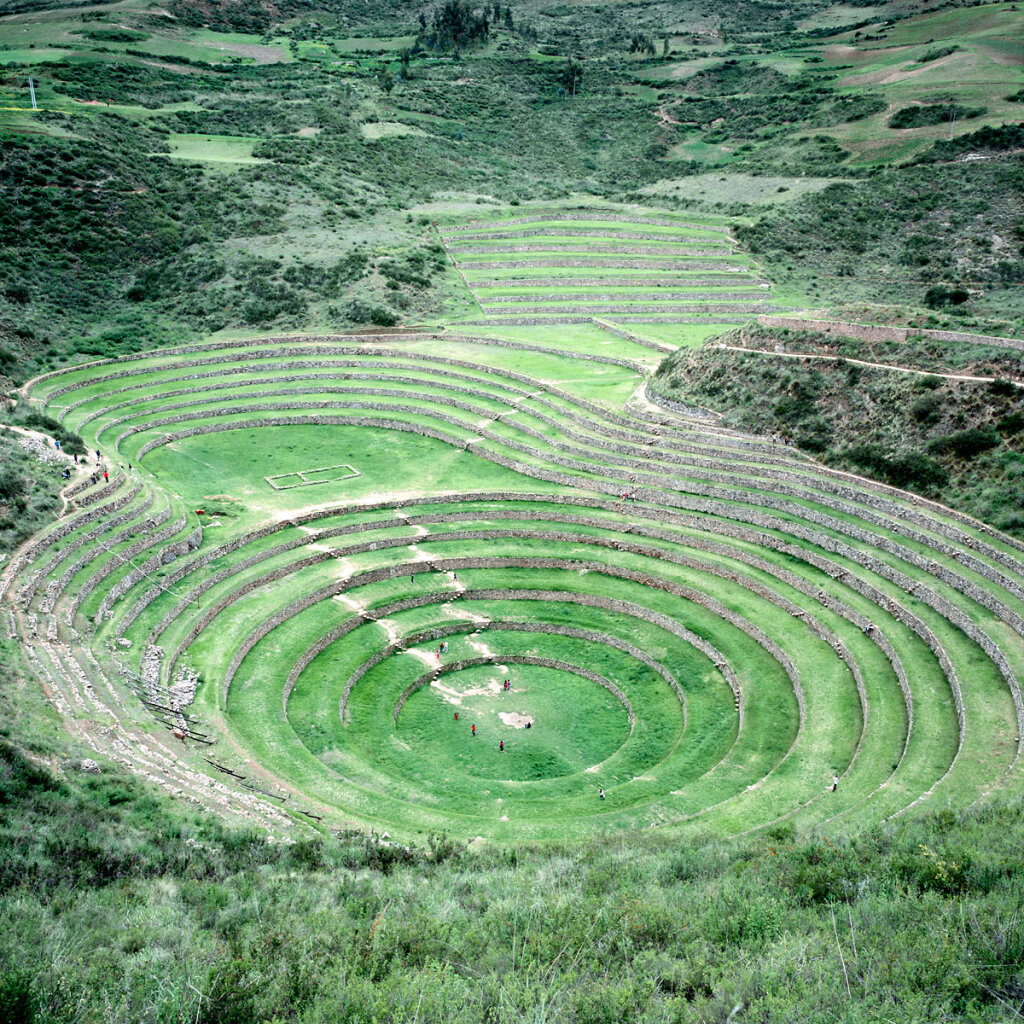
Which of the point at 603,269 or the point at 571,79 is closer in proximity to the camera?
the point at 603,269

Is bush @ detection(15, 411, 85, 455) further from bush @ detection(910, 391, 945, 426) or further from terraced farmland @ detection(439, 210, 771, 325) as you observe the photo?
bush @ detection(910, 391, 945, 426)

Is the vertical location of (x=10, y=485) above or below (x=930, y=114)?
below

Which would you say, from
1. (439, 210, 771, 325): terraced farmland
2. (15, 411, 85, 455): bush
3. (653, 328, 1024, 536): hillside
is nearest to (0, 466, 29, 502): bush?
(15, 411, 85, 455): bush

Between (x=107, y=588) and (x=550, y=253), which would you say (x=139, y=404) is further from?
(x=550, y=253)

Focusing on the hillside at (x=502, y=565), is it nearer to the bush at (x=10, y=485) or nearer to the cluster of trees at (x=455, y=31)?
the bush at (x=10, y=485)

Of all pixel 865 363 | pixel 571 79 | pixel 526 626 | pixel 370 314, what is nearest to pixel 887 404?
pixel 865 363

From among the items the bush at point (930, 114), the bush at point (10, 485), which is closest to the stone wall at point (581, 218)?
the bush at point (930, 114)

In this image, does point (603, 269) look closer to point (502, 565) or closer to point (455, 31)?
point (502, 565)

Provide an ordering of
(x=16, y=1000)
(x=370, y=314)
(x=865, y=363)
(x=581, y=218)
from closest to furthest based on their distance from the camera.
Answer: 1. (x=16, y=1000)
2. (x=865, y=363)
3. (x=370, y=314)
4. (x=581, y=218)
